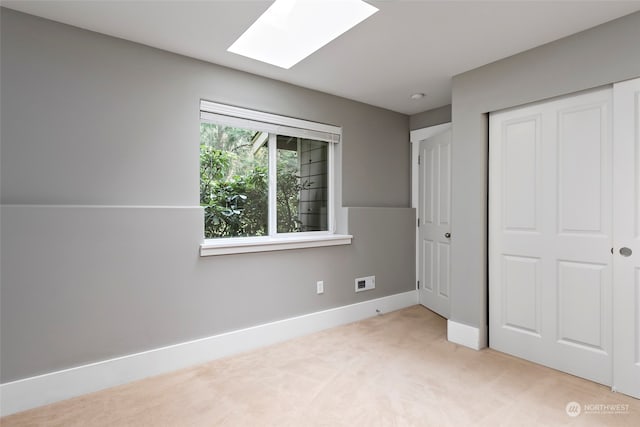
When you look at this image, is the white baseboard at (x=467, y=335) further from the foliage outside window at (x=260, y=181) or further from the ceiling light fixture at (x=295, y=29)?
the ceiling light fixture at (x=295, y=29)

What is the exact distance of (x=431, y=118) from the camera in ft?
12.6

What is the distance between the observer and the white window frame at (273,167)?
2.64m

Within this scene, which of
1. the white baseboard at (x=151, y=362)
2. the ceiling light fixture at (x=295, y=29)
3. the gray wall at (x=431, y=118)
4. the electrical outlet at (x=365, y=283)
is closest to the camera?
the white baseboard at (x=151, y=362)

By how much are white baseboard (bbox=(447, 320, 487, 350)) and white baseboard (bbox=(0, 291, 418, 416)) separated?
3.10 ft

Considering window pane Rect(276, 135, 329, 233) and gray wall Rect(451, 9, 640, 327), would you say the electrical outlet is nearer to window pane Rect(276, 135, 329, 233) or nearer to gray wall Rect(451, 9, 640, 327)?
window pane Rect(276, 135, 329, 233)

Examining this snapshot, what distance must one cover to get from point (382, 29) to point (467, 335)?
2432mm

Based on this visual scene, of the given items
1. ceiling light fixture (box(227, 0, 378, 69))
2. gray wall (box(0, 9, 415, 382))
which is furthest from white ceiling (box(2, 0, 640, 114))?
gray wall (box(0, 9, 415, 382))

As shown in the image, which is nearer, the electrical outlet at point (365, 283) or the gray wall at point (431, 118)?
the electrical outlet at point (365, 283)

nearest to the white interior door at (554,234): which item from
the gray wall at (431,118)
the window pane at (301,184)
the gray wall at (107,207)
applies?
the gray wall at (431,118)

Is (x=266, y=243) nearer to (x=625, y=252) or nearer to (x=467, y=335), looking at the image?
(x=467, y=335)

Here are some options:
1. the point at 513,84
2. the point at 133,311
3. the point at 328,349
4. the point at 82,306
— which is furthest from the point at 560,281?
the point at 82,306

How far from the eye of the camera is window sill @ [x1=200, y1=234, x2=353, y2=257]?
257cm

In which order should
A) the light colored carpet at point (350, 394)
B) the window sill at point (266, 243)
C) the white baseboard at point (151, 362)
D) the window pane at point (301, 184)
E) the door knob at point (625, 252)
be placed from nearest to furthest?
1. the light colored carpet at point (350, 394)
2. the white baseboard at point (151, 362)
3. the door knob at point (625, 252)
4. the window sill at point (266, 243)
5. the window pane at point (301, 184)

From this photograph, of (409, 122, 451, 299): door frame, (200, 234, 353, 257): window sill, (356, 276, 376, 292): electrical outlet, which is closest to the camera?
(200, 234, 353, 257): window sill
